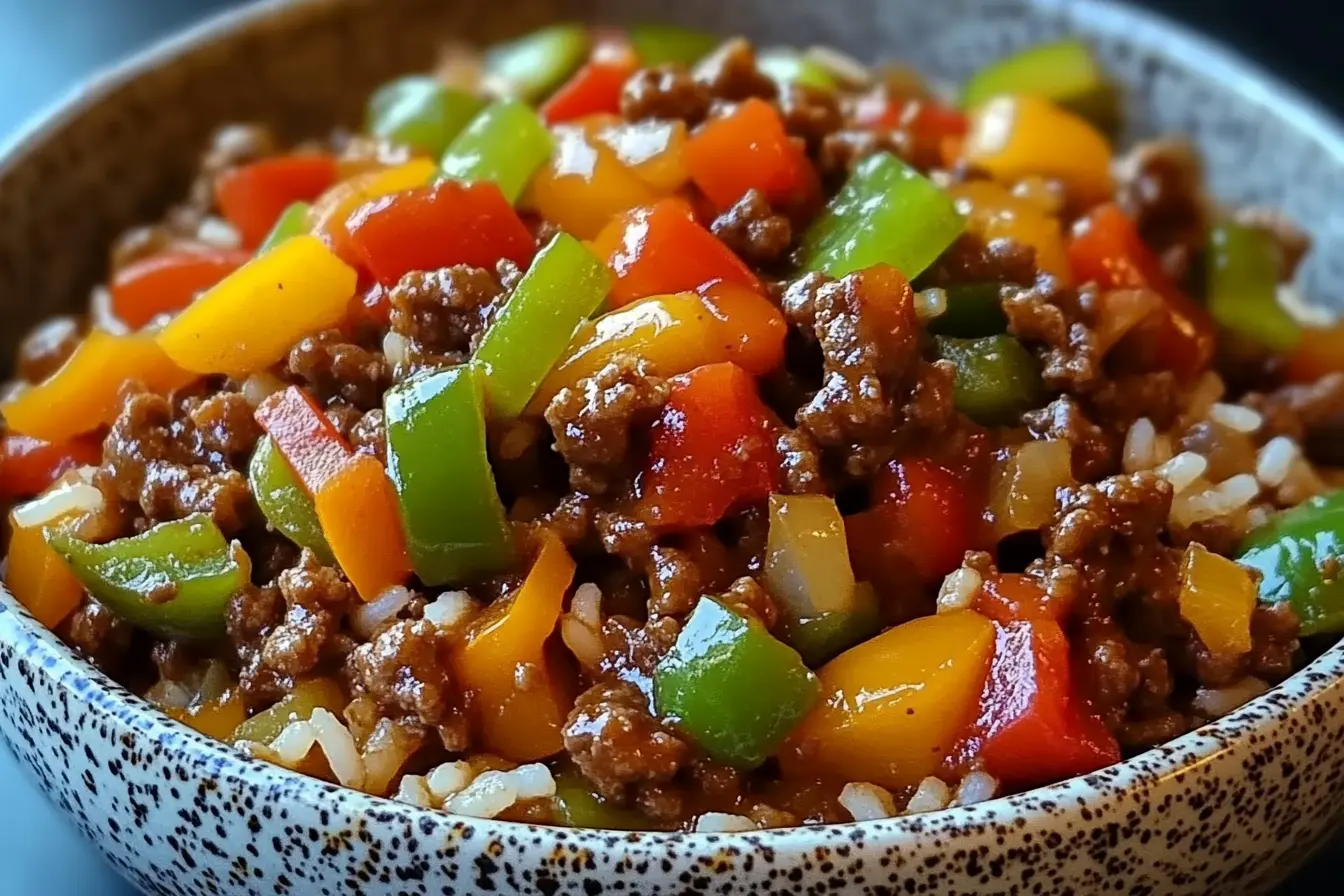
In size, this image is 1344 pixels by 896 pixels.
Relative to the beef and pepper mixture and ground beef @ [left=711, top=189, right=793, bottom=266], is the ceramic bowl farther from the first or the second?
ground beef @ [left=711, top=189, right=793, bottom=266]

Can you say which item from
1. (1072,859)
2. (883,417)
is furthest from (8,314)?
(1072,859)

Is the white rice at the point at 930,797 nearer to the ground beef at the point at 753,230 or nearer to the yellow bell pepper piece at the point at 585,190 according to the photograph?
the ground beef at the point at 753,230

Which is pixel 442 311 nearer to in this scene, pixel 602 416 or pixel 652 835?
pixel 602 416

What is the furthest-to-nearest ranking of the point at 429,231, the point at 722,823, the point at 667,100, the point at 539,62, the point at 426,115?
the point at 539,62 < the point at 426,115 < the point at 667,100 < the point at 429,231 < the point at 722,823

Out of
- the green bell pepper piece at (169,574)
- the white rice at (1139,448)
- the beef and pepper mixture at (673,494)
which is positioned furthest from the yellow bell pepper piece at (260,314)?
the white rice at (1139,448)

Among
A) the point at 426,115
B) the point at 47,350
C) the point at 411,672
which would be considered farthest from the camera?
the point at 426,115

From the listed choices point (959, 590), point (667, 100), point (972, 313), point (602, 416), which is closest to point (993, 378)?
point (972, 313)
